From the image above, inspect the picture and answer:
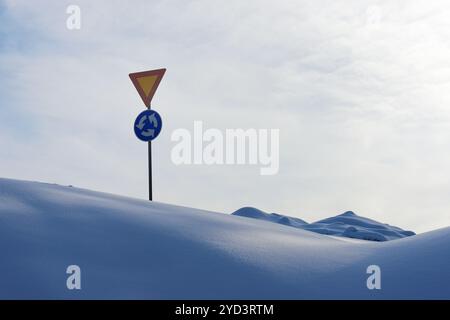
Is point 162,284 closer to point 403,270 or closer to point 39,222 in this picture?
point 39,222

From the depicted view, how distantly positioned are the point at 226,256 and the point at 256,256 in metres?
0.26

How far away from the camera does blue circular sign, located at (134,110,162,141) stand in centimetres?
784

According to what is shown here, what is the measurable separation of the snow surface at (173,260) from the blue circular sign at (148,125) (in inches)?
122

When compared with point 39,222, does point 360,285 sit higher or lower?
lower

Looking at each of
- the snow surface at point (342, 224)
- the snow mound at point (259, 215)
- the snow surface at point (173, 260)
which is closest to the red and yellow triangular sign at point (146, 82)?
the snow surface at point (173, 260)

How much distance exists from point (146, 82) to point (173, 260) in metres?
4.74

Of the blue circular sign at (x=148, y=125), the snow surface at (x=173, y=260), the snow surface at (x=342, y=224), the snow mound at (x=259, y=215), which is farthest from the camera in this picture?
the snow mound at (x=259, y=215)

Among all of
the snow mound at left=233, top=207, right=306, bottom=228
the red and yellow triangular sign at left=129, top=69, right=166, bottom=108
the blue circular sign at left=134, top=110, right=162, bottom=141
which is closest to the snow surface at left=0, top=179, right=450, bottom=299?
the blue circular sign at left=134, top=110, right=162, bottom=141

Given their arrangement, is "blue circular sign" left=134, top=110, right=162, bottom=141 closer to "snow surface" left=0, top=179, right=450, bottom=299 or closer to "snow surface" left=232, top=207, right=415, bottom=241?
"snow surface" left=0, top=179, right=450, bottom=299

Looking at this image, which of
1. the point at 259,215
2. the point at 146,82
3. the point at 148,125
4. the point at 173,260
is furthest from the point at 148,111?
the point at 259,215

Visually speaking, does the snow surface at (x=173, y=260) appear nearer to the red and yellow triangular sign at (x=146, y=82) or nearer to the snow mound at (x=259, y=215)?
the red and yellow triangular sign at (x=146, y=82)

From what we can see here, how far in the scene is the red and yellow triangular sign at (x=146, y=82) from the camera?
25.9 feet

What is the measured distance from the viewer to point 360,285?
3.61m
